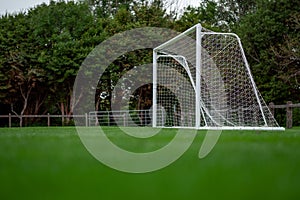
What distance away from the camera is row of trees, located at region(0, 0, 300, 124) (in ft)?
57.0

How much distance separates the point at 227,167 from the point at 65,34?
58.4 feet

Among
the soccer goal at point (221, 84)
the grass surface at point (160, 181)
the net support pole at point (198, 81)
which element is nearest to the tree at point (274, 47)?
the soccer goal at point (221, 84)

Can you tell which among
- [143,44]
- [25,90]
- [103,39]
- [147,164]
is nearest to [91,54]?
[103,39]

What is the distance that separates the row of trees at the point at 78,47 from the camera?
17.4 m

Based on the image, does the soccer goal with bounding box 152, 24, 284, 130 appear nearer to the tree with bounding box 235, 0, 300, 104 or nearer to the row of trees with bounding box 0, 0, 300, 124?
Result: the tree with bounding box 235, 0, 300, 104

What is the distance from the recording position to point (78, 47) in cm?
1888

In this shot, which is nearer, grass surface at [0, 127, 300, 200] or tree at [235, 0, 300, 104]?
grass surface at [0, 127, 300, 200]

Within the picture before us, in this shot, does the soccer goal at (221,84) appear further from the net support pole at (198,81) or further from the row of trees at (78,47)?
the row of trees at (78,47)

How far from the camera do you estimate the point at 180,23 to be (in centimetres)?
2042

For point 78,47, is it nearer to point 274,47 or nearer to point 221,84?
point 274,47

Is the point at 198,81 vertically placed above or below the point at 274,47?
below

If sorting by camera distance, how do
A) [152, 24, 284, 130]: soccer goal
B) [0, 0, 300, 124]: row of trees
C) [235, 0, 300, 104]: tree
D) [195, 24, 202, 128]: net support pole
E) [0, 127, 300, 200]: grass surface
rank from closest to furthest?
[0, 127, 300, 200]: grass surface, [195, 24, 202, 128]: net support pole, [152, 24, 284, 130]: soccer goal, [235, 0, 300, 104]: tree, [0, 0, 300, 124]: row of trees

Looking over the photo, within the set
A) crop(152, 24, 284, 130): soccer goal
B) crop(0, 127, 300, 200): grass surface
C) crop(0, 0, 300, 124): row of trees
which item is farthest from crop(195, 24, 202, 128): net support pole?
crop(0, 0, 300, 124): row of trees

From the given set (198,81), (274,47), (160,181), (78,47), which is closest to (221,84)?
(198,81)
